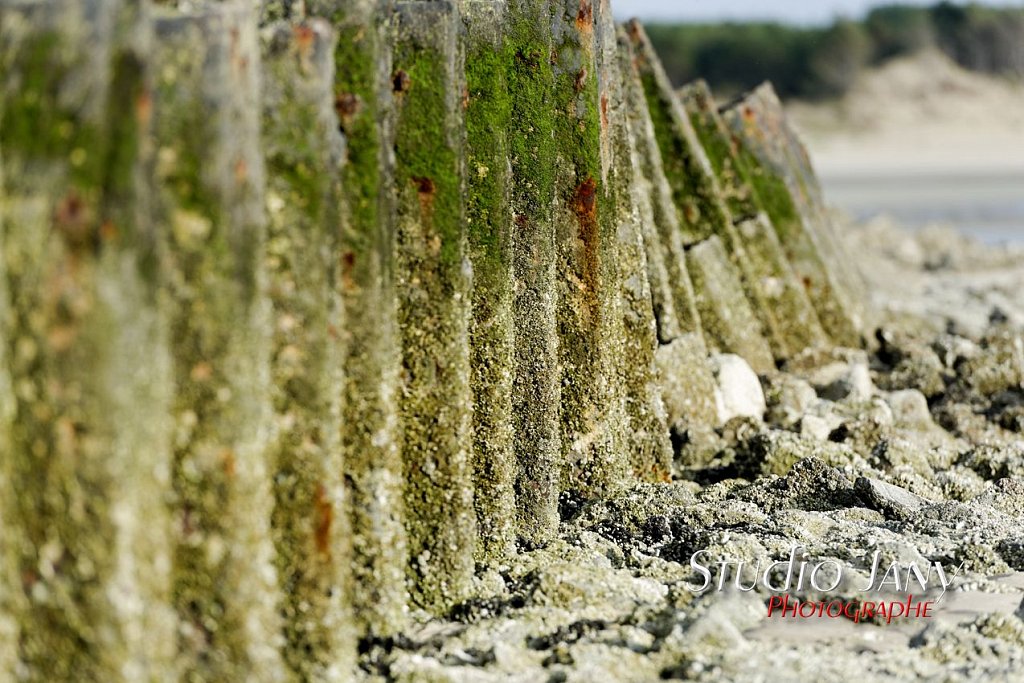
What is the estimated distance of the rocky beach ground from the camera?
3811 mm

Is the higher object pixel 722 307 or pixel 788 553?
pixel 722 307

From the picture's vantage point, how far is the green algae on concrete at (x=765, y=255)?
27.2ft

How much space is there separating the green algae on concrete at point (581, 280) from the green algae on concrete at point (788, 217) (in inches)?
144

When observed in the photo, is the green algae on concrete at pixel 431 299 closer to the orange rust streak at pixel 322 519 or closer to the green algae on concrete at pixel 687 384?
the orange rust streak at pixel 322 519

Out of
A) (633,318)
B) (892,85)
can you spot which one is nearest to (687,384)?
(633,318)

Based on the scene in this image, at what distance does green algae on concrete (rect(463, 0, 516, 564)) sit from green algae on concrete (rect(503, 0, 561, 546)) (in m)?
0.16

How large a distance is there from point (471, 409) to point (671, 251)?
2.82 meters

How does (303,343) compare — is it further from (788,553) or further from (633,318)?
(633,318)

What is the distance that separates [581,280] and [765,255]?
11.0 ft

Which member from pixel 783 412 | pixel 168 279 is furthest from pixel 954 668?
pixel 783 412

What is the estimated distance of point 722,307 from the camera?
24.6 feet

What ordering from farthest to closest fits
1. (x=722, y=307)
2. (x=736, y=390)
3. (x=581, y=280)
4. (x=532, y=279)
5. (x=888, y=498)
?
(x=722, y=307) < (x=736, y=390) < (x=581, y=280) < (x=888, y=498) < (x=532, y=279)

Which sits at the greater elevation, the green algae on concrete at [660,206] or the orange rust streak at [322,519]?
the green algae on concrete at [660,206]

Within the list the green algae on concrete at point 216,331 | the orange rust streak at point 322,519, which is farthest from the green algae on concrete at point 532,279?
the green algae on concrete at point 216,331
